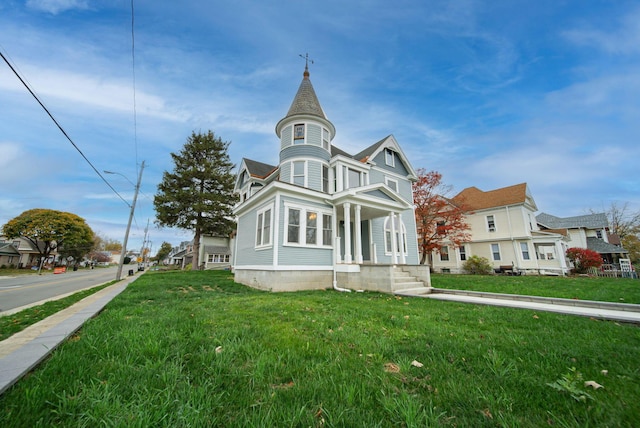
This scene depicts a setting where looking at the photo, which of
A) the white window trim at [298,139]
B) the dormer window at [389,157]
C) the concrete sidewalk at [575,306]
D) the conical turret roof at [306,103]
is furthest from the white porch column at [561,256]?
the white window trim at [298,139]

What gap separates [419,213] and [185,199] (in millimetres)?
22320

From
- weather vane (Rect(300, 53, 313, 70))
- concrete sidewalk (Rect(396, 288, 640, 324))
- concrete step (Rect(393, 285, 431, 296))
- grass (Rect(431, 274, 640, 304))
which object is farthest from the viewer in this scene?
weather vane (Rect(300, 53, 313, 70))

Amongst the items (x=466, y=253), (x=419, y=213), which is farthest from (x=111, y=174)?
(x=466, y=253)

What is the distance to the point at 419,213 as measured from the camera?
21.0m

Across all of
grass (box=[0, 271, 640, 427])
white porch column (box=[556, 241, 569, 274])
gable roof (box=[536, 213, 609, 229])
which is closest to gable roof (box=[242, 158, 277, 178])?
grass (box=[0, 271, 640, 427])

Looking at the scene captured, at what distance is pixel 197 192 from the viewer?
2386 centimetres

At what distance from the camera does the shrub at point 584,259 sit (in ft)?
62.6

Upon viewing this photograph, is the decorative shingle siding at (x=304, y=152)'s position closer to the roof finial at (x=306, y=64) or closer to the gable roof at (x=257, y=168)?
the gable roof at (x=257, y=168)

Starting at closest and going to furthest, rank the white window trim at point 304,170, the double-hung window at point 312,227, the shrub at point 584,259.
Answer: the double-hung window at point 312,227 < the white window trim at point 304,170 < the shrub at point 584,259

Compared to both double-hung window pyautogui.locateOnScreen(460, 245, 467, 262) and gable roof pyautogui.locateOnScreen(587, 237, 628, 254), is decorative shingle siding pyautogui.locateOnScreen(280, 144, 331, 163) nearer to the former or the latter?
double-hung window pyautogui.locateOnScreen(460, 245, 467, 262)

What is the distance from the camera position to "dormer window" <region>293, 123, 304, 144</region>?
43.0 feet

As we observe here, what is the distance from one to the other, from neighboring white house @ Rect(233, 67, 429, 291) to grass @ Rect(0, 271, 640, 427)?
228 inches

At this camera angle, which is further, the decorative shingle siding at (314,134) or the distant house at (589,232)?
the distant house at (589,232)

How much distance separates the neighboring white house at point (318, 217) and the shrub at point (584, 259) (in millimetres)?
15393
